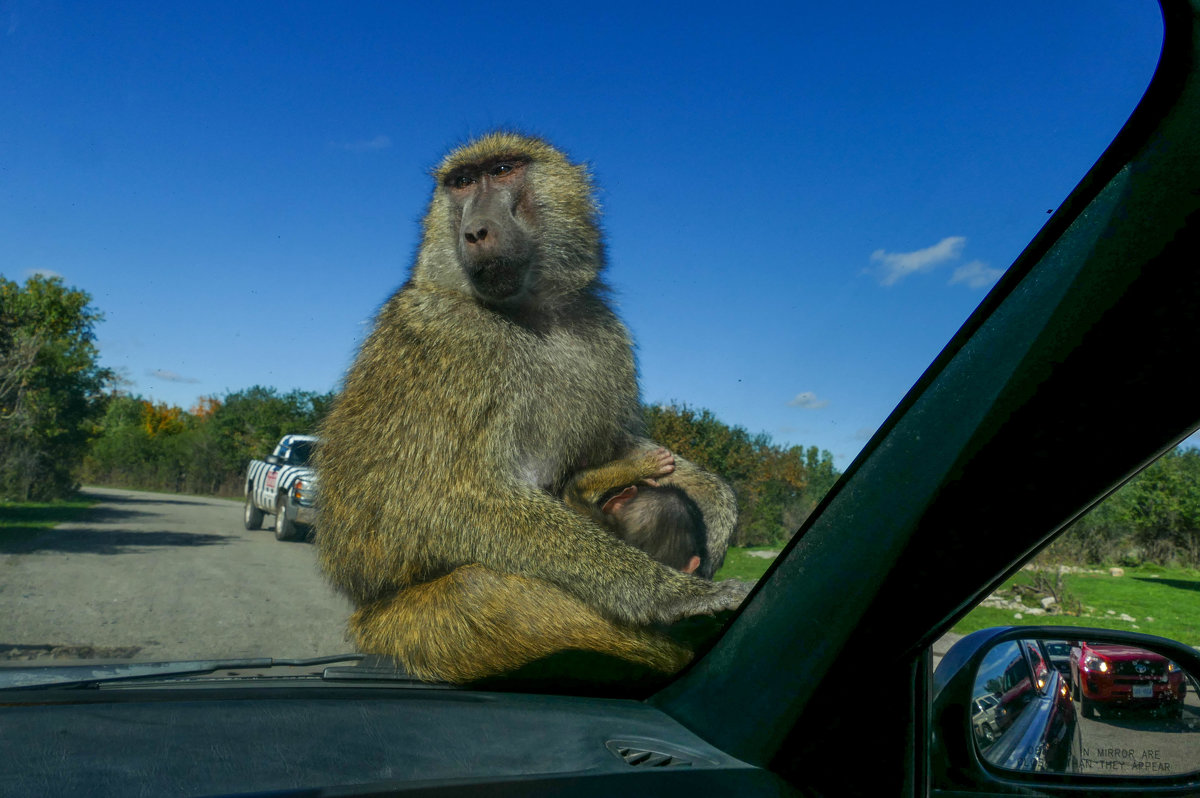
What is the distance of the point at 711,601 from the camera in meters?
2.07

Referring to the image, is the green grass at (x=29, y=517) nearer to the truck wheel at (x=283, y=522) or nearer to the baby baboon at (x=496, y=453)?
the truck wheel at (x=283, y=522)

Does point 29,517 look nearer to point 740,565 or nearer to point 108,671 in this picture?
point 108,671

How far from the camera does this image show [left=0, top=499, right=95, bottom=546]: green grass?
2.57m

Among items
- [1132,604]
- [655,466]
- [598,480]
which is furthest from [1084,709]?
[598,480]

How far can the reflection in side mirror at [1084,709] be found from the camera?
3.98ft

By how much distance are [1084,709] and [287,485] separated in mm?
2987

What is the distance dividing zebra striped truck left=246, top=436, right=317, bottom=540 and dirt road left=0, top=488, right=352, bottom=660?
0.15m

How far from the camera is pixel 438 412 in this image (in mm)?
2367

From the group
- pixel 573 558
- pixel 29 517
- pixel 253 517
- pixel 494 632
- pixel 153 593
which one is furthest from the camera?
pixel 253 517

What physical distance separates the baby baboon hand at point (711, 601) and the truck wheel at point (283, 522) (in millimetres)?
2018

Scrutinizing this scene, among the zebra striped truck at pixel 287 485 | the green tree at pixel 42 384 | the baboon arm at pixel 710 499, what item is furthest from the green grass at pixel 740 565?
the green tree at pixel 42 384

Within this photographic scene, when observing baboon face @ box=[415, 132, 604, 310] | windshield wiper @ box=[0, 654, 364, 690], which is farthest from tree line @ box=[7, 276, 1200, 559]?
windshield wiper @ box=[0, 654, 364, 690]

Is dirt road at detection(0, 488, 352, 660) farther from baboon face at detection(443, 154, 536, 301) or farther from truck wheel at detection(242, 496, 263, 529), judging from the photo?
baboon face at detection(443, 154, 536, 301)

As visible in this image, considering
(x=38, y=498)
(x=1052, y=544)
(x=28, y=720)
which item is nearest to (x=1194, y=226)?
(x=1052, y=544)
